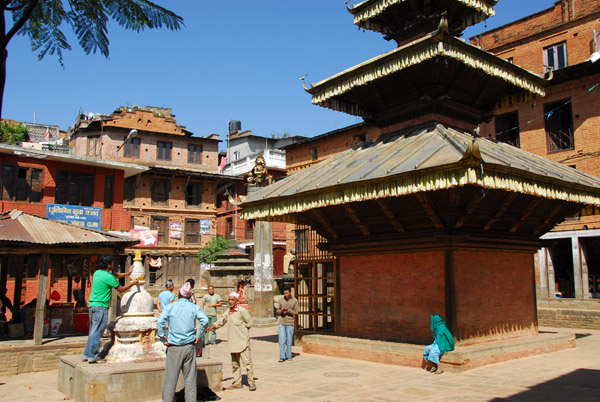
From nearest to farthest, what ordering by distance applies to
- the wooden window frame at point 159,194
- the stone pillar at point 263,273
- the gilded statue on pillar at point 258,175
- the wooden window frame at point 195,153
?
the stone pillar at point 263,273, the gilded statue on pillar at point 258,175, the wooden window frame at point 159,194, the wooden window frame at point 195,153

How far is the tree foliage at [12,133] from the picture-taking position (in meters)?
50.4

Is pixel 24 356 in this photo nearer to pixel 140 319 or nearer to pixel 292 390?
pixel 140 319

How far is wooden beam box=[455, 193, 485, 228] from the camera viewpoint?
1023cm

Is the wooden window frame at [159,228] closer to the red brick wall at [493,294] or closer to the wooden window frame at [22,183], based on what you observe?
the wooden window frame at [22,183]

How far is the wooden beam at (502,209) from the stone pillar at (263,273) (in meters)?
12.2

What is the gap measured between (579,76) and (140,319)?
81.8 ft

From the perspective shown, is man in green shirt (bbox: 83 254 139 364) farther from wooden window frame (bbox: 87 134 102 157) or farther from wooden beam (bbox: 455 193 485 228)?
wooden window frame (bbox: 87 134 102 157)

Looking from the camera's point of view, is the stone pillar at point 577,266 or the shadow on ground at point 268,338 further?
the stone pillar at point 577,266

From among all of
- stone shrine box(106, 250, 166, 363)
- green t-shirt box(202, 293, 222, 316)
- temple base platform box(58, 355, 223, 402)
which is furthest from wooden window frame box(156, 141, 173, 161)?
temple base platform box(58, 355, 223, 402)

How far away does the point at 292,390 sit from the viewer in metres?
9.14

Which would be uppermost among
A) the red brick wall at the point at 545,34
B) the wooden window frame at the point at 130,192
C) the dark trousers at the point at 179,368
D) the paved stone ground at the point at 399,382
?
the red brick wall at the point at 545,34

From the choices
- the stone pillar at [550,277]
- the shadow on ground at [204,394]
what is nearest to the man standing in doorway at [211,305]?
the shadow on ground at [204,394]

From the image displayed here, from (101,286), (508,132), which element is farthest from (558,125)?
(101,286)

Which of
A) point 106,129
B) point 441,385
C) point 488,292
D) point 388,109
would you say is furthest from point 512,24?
point 106,129
